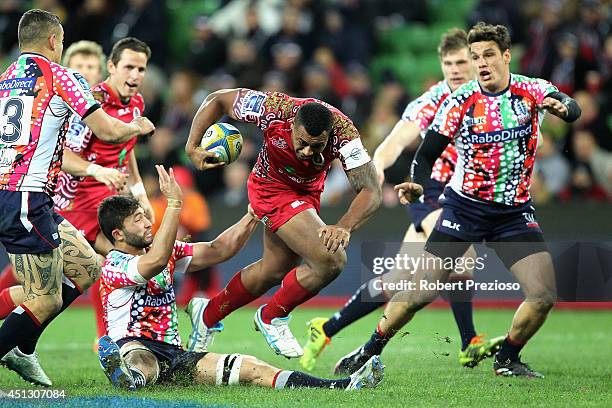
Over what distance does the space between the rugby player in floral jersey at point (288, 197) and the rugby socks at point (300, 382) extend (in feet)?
2.61

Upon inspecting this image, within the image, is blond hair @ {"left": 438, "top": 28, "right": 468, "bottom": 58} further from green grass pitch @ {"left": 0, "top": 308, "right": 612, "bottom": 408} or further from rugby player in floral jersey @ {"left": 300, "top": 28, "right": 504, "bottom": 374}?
green grass pitch @ {"left": 0, "top": 308, "right": 612, "bottom": 408}

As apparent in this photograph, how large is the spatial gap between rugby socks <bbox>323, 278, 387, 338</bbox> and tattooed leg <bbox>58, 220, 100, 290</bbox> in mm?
2305

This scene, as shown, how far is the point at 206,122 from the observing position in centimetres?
776

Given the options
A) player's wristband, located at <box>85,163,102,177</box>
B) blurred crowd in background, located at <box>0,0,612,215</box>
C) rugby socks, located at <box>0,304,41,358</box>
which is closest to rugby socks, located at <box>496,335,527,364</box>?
player's wristband, located at <box>85,163,102,177</box>

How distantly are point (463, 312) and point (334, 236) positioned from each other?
8.27 feet

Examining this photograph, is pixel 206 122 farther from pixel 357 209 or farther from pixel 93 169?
pixel 357 209

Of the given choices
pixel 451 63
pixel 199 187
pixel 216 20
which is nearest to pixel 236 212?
pixel 199 187

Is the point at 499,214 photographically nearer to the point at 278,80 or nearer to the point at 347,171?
the point at 347,171

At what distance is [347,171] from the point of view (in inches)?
294

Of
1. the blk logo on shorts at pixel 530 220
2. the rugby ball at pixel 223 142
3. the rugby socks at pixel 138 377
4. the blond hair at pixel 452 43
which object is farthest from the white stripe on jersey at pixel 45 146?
the blond hair at pixel 452 43

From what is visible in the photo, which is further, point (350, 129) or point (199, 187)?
point (199, 187)

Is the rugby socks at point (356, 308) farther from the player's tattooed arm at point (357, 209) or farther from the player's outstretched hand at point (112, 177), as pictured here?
the player's outstretched hand at point (112, 177)

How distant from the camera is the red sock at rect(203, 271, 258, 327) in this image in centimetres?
805

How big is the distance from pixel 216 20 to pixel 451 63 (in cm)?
917
